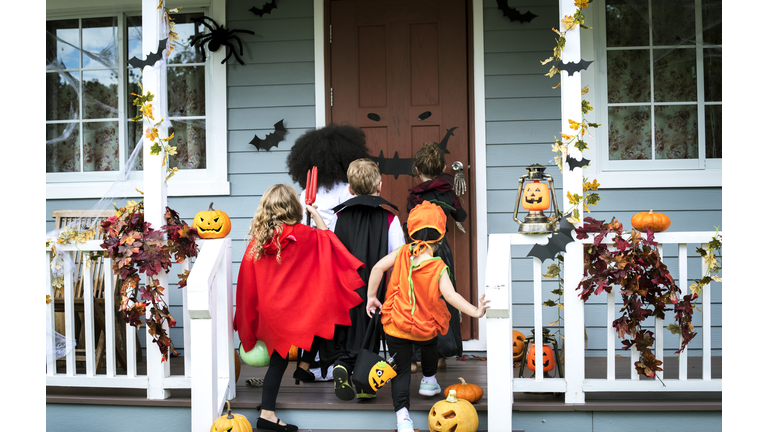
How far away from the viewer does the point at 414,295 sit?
2760mm

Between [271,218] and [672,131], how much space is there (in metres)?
3.36

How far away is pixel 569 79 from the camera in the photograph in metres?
3.07

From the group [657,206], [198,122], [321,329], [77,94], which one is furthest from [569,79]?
[77,94]

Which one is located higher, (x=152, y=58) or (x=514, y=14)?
(x=514, y=14)

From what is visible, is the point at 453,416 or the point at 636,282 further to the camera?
the point at 636,282

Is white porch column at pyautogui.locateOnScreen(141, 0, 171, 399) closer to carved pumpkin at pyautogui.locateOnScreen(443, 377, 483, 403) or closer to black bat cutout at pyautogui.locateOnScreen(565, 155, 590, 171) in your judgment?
carved pumpkin at pyautogui.locateOnScreen(443, 377, 483, 403)

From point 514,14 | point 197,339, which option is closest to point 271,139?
point 197,339

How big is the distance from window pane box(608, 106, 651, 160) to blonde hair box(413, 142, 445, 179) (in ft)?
4.87

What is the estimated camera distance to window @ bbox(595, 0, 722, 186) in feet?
13.8

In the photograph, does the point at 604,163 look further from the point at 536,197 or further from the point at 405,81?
the point at 405,81

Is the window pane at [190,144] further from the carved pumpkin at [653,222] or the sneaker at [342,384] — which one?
the carved pumpkin at [653,222]

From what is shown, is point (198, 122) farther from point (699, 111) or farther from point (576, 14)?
point (699, 111)

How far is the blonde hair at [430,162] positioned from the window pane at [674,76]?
1.91 meters

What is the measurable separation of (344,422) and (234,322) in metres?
0.88
